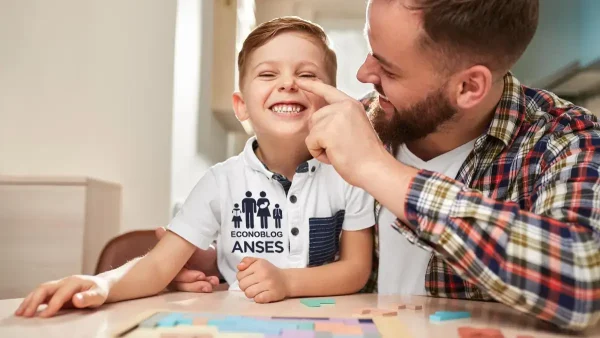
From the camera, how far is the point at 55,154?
247 cm

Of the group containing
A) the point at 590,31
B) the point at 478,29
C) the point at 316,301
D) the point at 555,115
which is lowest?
the point at 316,301

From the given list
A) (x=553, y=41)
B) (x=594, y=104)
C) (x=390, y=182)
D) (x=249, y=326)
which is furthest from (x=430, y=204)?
(x=553, y=41)

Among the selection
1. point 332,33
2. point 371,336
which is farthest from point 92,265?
point 332,33

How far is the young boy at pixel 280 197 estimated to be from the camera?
44.1 inches

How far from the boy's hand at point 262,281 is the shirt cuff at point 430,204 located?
26cm

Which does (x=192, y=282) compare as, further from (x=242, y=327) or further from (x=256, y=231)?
(x=242, y=327)

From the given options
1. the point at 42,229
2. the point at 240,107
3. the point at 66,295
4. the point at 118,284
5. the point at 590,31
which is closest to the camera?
the point at 66,295

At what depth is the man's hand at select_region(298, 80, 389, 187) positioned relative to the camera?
849 millimetres

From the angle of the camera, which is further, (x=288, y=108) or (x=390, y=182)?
(x=288, y=108)

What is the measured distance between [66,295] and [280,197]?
1.63 feet

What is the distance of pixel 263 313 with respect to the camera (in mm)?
786

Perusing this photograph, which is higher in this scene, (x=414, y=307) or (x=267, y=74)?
(x=267, y=74)

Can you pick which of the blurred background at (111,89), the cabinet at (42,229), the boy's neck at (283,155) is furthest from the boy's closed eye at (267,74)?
the blurred background at (111,89)

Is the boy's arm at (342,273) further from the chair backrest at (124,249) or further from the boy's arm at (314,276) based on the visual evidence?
the chair backrest at (124,249)
